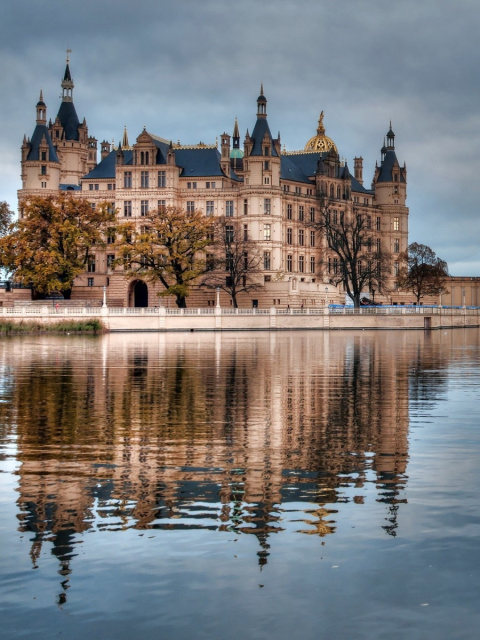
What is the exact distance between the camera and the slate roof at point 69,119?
125062 millimetres

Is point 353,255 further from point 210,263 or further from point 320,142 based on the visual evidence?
point 320,142

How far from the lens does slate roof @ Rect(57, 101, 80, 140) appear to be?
125 metres

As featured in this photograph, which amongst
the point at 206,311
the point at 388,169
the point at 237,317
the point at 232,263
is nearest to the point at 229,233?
the point at 232,263

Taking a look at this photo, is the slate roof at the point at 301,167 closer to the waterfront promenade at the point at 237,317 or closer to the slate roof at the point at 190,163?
the slate roof at the point at 190,163

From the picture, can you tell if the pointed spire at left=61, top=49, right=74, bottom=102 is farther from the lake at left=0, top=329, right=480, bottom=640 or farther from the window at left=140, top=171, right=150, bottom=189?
the lake at left=0, top=329, right=480, bottom=640

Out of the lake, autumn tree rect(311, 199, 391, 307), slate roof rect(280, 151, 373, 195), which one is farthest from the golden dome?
the lake

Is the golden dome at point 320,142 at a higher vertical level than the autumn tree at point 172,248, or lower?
higher

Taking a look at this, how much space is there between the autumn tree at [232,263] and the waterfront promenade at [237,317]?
10975 millimetres

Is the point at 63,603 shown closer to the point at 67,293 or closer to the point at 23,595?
the point at 23,595

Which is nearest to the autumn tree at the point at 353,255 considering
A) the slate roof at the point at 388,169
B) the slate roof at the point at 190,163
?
the slate roof at the point at 388,169

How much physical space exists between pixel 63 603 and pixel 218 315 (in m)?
75.0

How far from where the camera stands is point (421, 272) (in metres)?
118

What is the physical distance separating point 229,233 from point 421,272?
27.5m

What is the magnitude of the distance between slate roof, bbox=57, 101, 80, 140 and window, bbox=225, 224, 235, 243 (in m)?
29.9
